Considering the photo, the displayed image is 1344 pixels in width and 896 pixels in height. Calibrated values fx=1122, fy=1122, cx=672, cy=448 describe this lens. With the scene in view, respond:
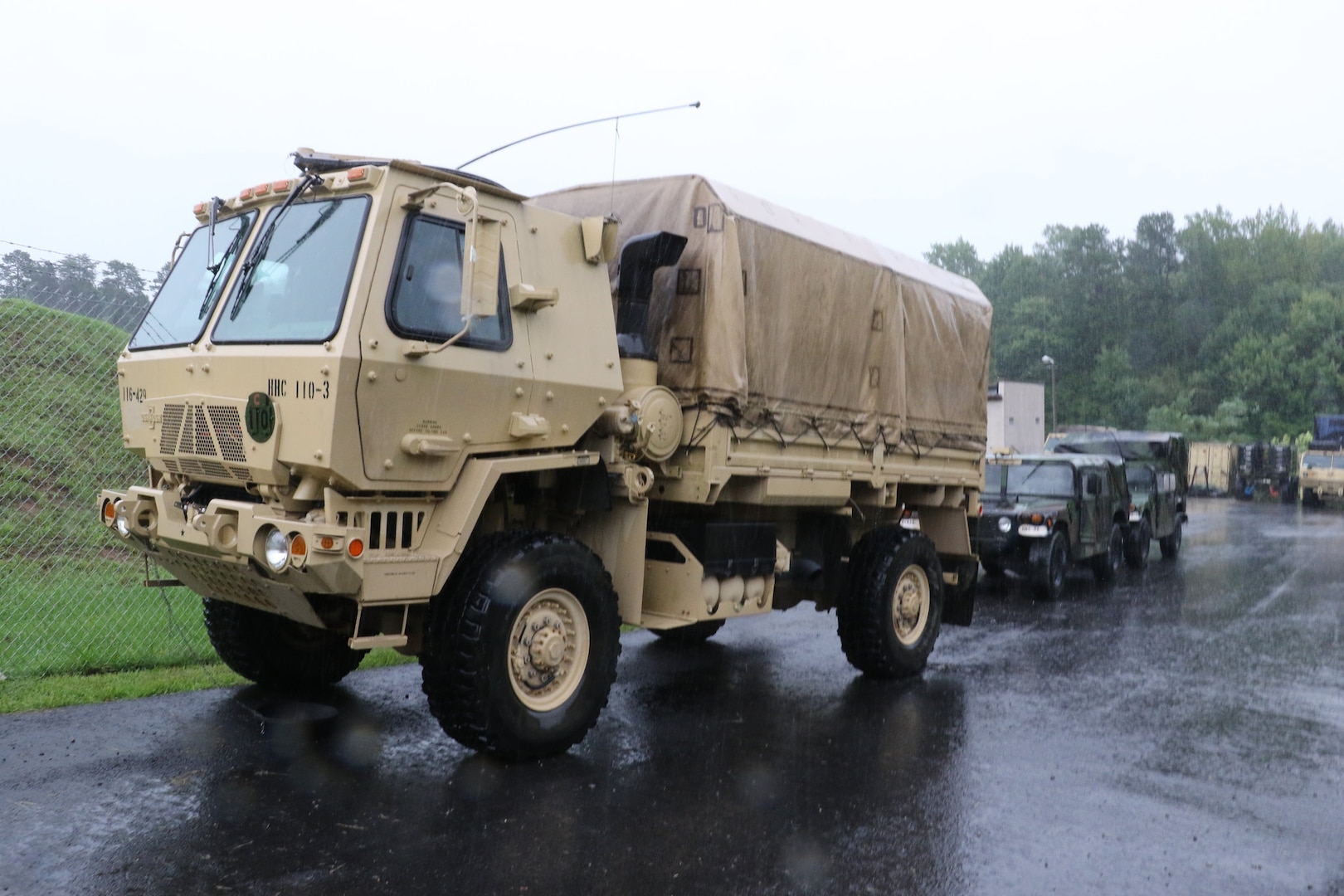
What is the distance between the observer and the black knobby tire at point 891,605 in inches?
327

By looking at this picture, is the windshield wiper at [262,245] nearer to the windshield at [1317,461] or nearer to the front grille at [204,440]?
the front grille at [204,440]

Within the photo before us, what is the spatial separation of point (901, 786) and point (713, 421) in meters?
2.34

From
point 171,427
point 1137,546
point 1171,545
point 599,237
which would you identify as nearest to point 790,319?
point 599,237

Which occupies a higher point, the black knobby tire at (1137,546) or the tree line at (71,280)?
the tree line at (71,280)

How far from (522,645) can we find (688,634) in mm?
4066

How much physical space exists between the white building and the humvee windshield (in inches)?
916

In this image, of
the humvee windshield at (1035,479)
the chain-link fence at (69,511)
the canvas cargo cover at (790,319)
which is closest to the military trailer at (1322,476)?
the humvee windshield at (1035,479)

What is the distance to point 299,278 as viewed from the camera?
5527mm

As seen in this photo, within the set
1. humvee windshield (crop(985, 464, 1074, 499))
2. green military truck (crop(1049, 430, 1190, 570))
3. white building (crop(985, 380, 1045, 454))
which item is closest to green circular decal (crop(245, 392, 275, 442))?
humvee windshield (crop(985, 464, 1074, 499))

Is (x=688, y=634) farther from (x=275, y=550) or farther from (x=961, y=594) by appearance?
(x=275, y=550)

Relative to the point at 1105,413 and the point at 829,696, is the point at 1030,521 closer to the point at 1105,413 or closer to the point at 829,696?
the point at 829,696

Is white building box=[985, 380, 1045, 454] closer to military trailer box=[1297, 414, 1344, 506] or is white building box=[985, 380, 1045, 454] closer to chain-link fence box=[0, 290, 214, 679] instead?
military trailer box=[1297, 414, 1344, 506]

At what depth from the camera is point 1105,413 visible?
252 ft

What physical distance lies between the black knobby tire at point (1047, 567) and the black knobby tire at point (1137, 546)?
383 cm
